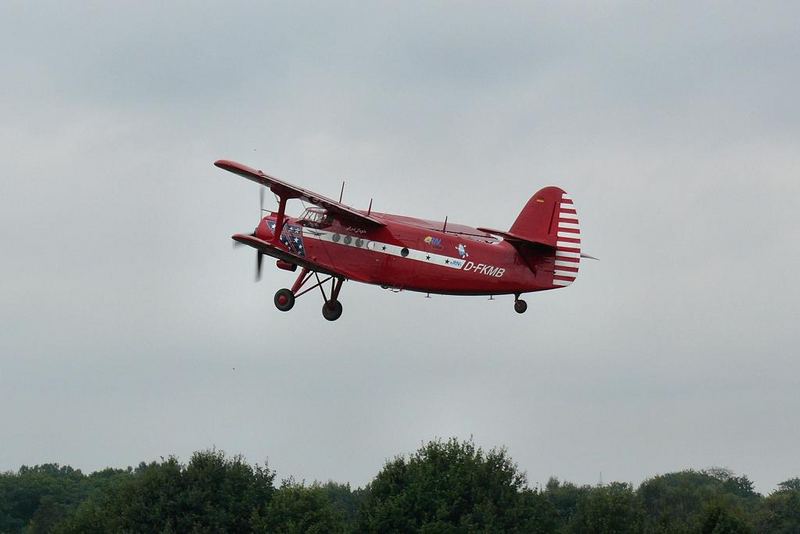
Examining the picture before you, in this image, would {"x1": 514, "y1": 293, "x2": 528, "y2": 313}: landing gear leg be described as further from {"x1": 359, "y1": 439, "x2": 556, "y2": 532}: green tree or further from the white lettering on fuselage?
{"x1": 359, "y1": 439, "x2": 556, "y2": 532}: green tree

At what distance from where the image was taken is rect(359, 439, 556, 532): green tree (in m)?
70.9

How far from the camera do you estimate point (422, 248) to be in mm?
44188

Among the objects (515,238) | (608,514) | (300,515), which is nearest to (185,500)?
(300,515)

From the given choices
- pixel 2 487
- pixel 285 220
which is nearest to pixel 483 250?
pixel 285 220

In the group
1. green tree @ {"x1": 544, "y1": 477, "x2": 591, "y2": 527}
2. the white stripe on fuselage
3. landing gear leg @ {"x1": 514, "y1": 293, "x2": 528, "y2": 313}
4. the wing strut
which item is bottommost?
landing gear leg @ {"x1": 514, "y1": 293, "x2": 528, "y2": 313}

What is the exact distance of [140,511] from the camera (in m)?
74.8

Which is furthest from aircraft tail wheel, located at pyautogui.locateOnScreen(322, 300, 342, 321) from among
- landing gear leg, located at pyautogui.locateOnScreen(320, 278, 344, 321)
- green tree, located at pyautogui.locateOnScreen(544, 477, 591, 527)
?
green tree, located at pyautogui.locateOnScreen(544, 477, 591, 527)

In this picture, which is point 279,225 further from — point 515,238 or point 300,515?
point 300,515

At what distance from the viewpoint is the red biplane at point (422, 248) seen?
43719 millimetres

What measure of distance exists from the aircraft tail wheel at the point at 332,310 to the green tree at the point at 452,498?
80.2 ft

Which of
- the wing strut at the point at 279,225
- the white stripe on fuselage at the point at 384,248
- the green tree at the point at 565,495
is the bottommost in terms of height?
the white stripe on fuselage at the point at 384,248

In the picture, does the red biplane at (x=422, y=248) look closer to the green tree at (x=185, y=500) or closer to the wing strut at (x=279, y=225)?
the wing strut at (x=279, y=225)

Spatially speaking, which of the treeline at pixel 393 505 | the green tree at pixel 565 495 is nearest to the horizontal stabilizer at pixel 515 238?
the treeline at pixel 393 505

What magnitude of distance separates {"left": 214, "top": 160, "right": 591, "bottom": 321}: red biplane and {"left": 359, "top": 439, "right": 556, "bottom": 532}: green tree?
27.1 m
